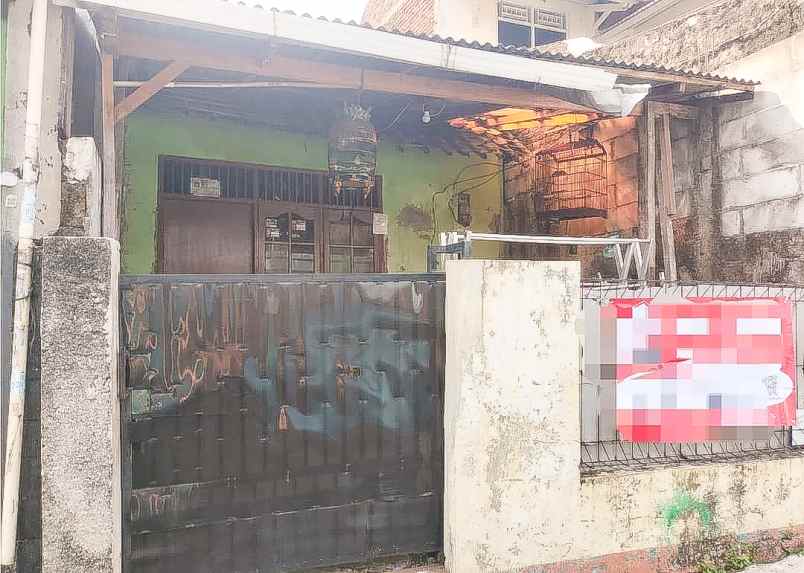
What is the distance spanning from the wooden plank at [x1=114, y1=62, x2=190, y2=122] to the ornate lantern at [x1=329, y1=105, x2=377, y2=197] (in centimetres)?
185

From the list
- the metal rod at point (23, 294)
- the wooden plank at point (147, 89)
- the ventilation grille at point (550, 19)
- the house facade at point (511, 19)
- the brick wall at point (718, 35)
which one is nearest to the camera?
the metal rod at point (23, 294)

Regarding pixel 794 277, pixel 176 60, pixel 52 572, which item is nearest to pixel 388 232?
pixel 176 60

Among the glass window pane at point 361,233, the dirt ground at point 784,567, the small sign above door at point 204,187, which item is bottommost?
the dirt ground at point 784,567

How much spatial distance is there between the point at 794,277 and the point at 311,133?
6340mm

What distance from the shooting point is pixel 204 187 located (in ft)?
24.2

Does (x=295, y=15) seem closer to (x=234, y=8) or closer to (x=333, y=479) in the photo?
(x=234, y=8)

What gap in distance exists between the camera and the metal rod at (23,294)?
2.90 metres

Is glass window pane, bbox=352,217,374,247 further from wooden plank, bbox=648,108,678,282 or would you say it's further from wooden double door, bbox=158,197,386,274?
wooden plank, bbox=648,108,678,282

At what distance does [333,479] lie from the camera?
3.62 meters

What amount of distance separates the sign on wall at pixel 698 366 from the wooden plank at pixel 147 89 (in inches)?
157

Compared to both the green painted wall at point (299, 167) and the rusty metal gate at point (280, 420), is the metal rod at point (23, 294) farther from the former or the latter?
the green painted wall at point (299, 167)

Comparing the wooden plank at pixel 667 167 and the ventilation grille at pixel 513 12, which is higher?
the ventilation grille at pixel 513 12

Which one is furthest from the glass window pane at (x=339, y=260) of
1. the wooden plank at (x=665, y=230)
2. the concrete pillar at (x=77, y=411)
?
the concrete pillar at (x=77, y=411)

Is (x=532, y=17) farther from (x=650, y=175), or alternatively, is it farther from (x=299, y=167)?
(x=299, y=167)
